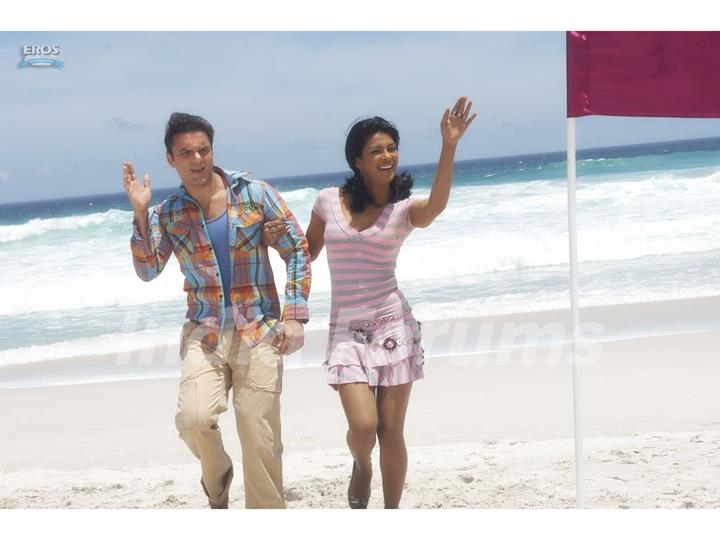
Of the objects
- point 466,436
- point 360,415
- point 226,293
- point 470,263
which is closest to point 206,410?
point 226,293

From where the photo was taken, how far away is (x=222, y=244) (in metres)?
4.17

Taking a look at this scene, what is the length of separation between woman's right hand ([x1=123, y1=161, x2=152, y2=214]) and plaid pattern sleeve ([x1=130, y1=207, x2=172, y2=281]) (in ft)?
0.35

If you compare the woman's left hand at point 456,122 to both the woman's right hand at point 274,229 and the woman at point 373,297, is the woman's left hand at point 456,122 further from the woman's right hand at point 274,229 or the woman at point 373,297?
the woman's right hand at point 274,229

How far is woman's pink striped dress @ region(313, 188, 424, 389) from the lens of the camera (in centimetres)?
427

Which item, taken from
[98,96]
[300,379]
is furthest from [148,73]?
[300,379]

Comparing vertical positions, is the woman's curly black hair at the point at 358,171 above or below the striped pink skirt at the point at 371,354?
above

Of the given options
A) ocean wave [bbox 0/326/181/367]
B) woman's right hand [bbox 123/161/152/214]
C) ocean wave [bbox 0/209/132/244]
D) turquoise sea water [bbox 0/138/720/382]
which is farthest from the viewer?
ocean wave [bbox 0/209/132/244]

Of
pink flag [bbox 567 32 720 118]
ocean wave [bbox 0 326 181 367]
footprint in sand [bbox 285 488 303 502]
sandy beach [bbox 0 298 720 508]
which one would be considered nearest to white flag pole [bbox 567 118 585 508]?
pink flag [bbox 567 32 720 118]

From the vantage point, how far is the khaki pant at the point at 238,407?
13.3ft

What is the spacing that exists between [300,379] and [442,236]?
34.3 feet

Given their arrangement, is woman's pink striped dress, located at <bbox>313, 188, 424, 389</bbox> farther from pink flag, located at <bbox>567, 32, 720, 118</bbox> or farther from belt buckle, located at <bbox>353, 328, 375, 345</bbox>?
pink flag, located at <bbox>567, 32, 720, 118</bbox>

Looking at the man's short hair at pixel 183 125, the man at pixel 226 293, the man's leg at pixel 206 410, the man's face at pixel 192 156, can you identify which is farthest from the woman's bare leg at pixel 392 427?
the man's short hair at pixel 183 125

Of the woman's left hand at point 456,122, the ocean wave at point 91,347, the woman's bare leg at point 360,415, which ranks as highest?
the woman's left hand at point 456,122

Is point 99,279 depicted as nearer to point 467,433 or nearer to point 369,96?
point 467,433
